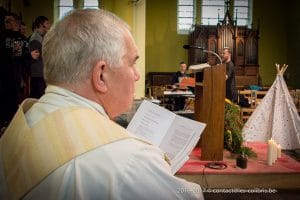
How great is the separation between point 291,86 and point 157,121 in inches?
462

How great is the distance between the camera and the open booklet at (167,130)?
150cm

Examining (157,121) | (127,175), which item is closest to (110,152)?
(127,175)

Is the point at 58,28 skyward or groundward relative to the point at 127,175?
skyward

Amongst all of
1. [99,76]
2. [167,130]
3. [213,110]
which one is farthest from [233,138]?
[99,76]

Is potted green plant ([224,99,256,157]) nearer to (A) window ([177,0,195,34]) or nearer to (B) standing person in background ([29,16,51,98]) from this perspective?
(B) standing person in background ([29,16,51,98])

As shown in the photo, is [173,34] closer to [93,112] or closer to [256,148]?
[256,148]

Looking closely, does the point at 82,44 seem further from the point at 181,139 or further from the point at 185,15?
the point at 185,15

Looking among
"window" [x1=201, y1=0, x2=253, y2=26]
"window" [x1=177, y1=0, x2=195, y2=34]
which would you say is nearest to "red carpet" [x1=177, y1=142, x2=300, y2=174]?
"window" [x1=177, y1=0, x2=195, y2=34]

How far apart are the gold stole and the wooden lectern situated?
47.2 inches

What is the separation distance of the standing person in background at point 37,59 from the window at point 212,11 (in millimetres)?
8381

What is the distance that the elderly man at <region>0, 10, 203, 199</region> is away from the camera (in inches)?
30.3

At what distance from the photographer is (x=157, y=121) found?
160 cm

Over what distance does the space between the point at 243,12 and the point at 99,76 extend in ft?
42.1

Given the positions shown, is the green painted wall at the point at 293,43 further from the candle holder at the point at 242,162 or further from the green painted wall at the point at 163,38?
the candle holder at the point at 242,162
